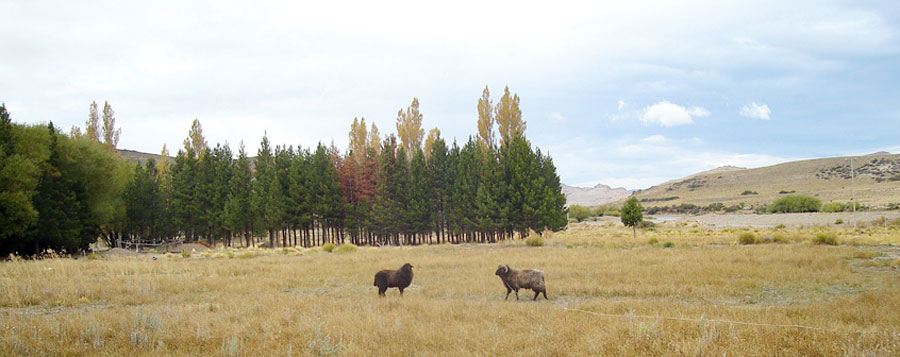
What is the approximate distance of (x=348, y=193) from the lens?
182ft

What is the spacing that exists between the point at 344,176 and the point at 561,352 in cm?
5133

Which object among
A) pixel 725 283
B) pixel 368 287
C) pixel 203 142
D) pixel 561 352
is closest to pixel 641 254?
pixel 725 283

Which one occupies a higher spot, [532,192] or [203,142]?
[203,142]

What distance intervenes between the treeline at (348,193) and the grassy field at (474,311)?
1014 inches

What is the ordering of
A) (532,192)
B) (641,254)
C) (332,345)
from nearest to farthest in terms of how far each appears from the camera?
(332,345)
(641,254)
(532,192)

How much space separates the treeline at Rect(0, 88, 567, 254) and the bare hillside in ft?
185

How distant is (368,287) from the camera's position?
A: 564 inches

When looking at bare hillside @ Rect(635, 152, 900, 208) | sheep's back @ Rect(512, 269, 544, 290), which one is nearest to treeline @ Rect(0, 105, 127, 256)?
sheep's back @ Rect(512, 269, 544, 290)

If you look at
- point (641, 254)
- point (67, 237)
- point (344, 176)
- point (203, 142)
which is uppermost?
point (203, 142)

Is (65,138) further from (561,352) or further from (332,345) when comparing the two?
(561,352)

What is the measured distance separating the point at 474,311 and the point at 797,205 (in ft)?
252

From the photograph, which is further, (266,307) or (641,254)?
(641,254)

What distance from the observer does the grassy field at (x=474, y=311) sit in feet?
22.4

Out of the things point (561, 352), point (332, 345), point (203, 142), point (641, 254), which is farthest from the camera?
point (203, 142)
